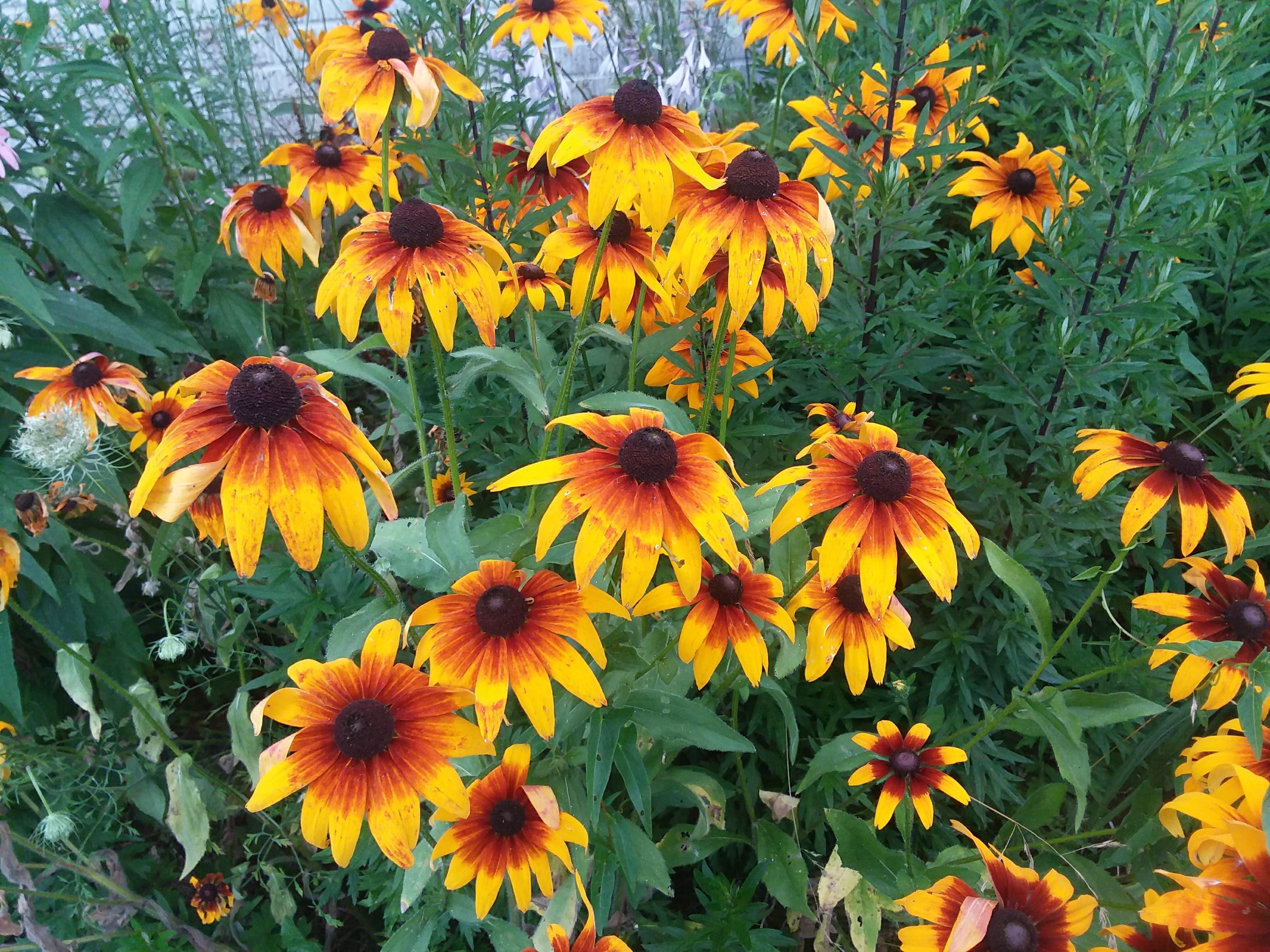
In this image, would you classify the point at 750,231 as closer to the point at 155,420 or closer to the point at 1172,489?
the point at 1172,489

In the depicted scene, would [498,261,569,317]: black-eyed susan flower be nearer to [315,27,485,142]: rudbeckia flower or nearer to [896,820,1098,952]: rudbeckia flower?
[315,27,485,142]: rudbeckia flower

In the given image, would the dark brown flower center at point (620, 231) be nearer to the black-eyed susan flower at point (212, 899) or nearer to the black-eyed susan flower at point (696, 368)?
the black-eyed susan flower at point (696, 368)

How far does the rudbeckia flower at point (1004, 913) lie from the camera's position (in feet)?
2.98

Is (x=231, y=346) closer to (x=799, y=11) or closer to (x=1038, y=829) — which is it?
(x=799, y=11)

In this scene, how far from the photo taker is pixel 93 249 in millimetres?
2014

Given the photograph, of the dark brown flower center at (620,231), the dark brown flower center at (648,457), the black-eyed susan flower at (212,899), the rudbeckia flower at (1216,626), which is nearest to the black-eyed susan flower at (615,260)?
the dark brown flower center at (620,231)

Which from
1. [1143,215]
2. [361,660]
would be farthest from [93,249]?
[1143,215]

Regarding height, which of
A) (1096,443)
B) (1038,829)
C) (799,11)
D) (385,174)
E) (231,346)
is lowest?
(1038,829)

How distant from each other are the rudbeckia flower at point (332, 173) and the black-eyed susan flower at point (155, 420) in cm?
51

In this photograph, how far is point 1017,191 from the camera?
6.03 feet

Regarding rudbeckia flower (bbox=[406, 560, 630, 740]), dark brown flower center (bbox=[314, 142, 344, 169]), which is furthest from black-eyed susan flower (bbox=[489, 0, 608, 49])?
rudbeckia flower (bbox=[406, 560, 630, 740])

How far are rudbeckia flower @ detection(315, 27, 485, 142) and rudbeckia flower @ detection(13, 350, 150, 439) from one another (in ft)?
2.22

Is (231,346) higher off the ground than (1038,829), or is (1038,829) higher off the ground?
(231,346)

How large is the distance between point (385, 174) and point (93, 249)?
47.0 inches
